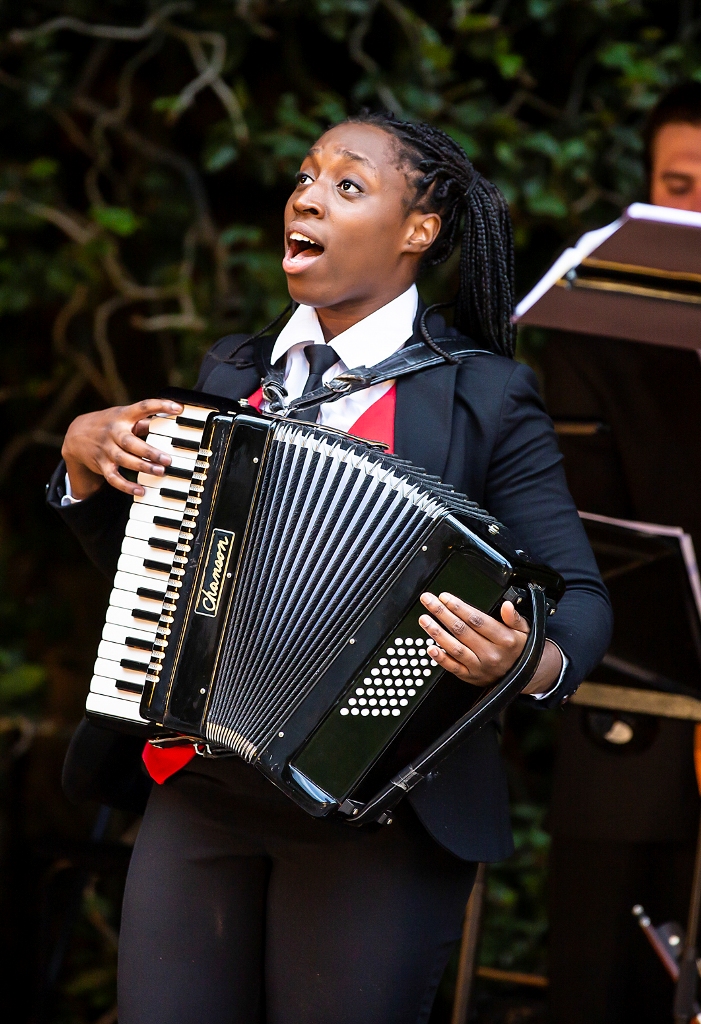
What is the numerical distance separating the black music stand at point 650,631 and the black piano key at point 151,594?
65 cm

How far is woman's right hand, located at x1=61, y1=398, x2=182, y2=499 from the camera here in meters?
1.40

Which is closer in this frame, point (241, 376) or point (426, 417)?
point (426, 417)

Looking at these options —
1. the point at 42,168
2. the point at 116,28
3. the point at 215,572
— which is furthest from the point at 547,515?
the point at 116,28

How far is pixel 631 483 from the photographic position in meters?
2.13

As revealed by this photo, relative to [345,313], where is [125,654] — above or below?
below

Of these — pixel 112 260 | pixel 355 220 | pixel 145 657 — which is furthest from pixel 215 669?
pixel 112 260

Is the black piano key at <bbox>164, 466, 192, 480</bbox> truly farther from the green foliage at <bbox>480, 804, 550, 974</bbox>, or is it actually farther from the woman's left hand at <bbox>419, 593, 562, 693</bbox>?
the green foliage at <bbox>480, 804, 550, 974</bbox>

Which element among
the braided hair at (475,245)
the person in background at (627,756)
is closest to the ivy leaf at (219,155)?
the person in background at (627,756)

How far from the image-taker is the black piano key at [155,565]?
140 cm

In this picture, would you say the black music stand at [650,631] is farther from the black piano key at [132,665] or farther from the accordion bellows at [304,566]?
the black piano key at [132,665]

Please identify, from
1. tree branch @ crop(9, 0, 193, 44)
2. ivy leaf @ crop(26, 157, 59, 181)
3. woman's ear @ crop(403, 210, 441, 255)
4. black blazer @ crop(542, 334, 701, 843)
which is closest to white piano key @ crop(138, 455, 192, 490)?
woman's ear @ crop(403, 210, 441, 255)

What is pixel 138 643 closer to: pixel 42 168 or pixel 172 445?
pixel 172 445

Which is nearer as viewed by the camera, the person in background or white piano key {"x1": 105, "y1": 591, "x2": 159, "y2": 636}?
white piano key {"x1": 105, "y1": 591, "x2": 159, "y2": 636}

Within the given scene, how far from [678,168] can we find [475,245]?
707 millimetres
